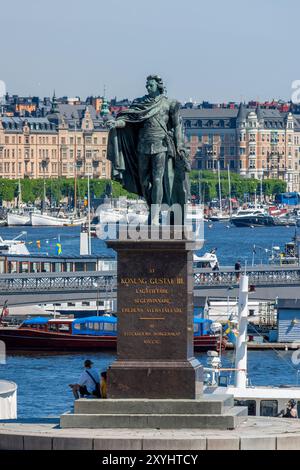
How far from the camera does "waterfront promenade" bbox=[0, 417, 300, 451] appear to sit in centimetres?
1467

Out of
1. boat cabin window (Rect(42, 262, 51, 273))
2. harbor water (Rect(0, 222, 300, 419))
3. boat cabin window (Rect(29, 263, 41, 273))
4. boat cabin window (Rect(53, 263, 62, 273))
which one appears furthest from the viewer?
boat cabin window (Rect(29, 263, 41, 273))

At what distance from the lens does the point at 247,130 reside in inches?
7264

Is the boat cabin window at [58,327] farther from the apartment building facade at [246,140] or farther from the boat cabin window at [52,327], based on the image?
the apartment building facade at [246,140]

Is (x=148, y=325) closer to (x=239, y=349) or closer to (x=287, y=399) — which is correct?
(x=287, y=399)

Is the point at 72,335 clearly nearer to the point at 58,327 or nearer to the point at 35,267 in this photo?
the point at 58,327

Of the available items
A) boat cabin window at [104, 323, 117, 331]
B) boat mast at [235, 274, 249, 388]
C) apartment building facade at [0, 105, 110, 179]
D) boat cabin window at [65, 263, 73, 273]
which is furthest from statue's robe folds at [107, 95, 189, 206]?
apartment building facade at [0, 105, 110, 179]

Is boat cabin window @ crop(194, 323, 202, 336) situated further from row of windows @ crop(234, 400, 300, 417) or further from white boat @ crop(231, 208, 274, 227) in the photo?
white boat @ crop(231, 208, 274, 227)

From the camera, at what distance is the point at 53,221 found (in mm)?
134000

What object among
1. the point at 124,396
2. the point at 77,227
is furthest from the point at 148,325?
the point at 77,227

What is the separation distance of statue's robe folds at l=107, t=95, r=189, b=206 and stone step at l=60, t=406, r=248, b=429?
1.93 m

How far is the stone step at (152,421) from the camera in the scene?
15.4m

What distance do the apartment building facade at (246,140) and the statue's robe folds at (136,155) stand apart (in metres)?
164

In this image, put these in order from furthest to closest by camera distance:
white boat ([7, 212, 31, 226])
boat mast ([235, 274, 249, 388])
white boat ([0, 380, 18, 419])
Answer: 1. white boat ([7, 212, 31, 226])
2. boat mast ([235, 274, 249, 388])
3. white boat ([0, 380, 18, 419])

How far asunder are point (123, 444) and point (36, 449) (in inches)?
28.0
